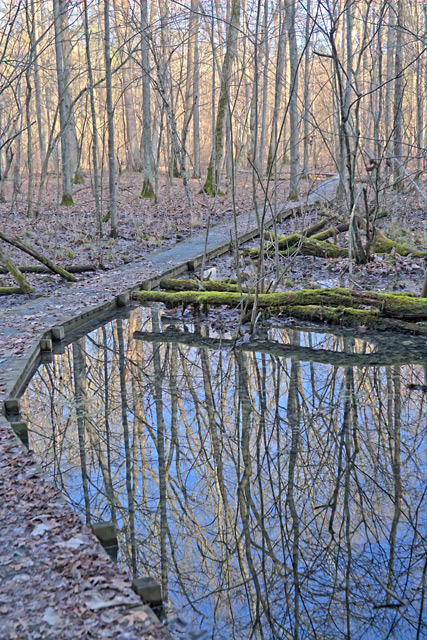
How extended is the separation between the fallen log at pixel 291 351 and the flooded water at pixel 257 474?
4 centimetres

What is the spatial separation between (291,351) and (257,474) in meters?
3.33

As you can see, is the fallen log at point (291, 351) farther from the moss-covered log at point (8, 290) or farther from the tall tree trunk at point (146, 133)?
the tall tree trunk at point (146, 133)

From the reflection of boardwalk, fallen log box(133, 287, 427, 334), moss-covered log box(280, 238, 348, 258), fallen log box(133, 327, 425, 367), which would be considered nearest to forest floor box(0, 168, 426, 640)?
the reflection of boardwalk

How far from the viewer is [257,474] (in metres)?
4.50

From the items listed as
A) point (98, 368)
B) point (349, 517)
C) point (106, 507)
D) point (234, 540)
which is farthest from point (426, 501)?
point (98, 368)

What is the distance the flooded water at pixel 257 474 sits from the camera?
3.14 metres

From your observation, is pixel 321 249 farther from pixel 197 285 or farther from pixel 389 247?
pixel 197 285

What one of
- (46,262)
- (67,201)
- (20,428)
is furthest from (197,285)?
(67,201)

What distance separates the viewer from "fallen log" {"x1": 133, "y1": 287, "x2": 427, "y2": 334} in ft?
25.4

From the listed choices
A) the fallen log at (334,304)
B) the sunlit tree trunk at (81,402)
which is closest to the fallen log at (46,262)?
the fallen log at (334,304)

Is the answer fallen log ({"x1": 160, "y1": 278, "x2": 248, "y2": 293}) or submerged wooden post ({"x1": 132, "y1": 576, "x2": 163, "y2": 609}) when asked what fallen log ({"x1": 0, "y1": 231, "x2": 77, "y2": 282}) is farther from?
submerged wooden post ({"x1": 132, "y1": 576, "x2": 163, "y2": 609})

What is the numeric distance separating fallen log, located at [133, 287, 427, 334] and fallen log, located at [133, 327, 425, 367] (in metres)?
0.55

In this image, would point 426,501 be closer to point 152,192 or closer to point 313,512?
point 313,512

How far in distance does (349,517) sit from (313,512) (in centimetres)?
24
